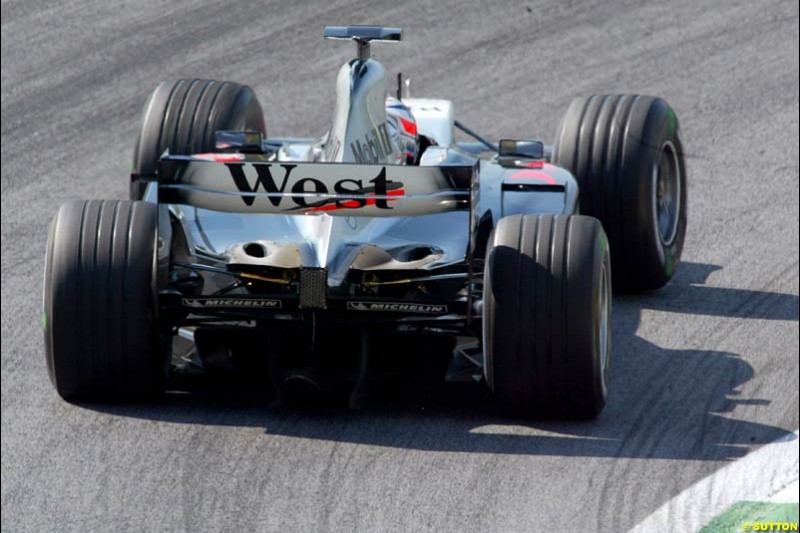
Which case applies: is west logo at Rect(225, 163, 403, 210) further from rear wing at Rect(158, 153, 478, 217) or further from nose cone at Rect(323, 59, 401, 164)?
nose cone at Rect(323, 59, 401, 164)

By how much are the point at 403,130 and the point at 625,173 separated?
152cm

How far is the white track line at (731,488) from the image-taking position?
746 centimetres

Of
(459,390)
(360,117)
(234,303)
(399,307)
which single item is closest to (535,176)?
(360,117)

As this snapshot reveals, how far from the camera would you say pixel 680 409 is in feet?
29.1

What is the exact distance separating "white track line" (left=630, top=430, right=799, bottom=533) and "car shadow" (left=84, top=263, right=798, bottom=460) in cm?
12

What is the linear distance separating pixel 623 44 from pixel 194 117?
6451 millimetres

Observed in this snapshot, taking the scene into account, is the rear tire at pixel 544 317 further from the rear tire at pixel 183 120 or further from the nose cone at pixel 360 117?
the rear tire at pixel 183 120

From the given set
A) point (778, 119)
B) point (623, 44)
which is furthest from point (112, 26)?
point (778, 119)

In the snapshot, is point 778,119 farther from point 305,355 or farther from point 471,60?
point 305,355

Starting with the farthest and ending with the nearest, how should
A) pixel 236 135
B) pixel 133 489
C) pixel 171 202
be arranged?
pixel 236 135 → pixel 171 202 → pixel 133 489

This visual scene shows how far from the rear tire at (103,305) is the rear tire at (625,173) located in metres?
3.31

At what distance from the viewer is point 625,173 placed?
35.4 feet

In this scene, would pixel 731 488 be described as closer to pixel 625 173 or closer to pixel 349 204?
pixel 349 204

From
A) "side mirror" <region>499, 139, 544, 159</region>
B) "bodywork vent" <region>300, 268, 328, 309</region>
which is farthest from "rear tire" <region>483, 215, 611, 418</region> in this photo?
"side mirror" <region>499, 139, 544, 159</region>
